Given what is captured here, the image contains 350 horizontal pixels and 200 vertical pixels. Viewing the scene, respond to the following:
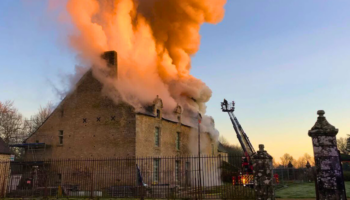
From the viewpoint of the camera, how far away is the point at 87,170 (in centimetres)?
2375

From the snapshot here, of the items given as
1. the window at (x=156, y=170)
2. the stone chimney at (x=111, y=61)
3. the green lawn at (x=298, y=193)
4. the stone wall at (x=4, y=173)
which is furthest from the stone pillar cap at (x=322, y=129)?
the stone chimney at (x=111, y=61)

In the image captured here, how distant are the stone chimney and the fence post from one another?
1826 centimetres

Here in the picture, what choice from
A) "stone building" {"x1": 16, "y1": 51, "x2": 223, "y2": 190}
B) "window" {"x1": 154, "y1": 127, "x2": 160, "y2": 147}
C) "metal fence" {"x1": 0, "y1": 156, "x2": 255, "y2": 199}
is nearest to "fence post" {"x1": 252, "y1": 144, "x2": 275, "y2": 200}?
"metal fence" {"x1": 0, "y1": 156, "x2": 255, "y2": 199}

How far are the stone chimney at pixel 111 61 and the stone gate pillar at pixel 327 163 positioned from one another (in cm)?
2105

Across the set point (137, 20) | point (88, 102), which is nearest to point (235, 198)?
point (88, 102)

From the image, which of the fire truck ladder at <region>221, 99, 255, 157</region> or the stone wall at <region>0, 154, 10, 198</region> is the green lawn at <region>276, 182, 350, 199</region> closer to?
the fire truck ladder at <region>221, 99, 255, 157</region>

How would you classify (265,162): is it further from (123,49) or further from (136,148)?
(123,49)

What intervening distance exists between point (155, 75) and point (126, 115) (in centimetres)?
1316

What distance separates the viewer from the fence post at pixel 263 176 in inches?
395

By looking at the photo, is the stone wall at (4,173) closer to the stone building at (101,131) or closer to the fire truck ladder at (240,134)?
the stone building at (101,131)

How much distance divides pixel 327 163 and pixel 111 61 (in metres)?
22.2

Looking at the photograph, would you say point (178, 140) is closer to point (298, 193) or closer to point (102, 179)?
point (102, 179)

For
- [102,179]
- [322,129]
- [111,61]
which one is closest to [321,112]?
[322,129]

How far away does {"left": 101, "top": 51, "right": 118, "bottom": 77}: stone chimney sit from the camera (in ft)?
86.1
